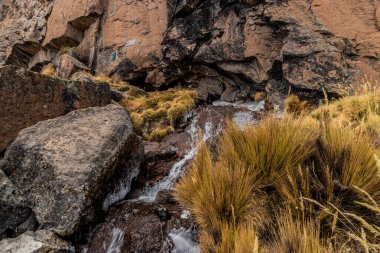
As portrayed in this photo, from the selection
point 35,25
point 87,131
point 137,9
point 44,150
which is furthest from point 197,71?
point 35,25

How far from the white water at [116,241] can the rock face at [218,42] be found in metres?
6.02

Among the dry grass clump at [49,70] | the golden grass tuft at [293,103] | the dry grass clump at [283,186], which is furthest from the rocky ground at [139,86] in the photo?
the dry grass clump at [283,186]

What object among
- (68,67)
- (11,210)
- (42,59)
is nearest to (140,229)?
(11,210)

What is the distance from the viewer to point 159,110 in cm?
927

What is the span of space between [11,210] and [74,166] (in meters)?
1.04

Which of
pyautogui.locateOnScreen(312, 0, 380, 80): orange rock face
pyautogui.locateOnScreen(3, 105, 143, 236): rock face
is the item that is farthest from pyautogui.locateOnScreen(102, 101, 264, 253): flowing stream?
pyautogui.locateOnScreen(312, 0, 380, 80): orange rock face

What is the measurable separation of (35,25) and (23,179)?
14900 millimetres

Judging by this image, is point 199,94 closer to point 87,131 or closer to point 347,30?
point 347,30

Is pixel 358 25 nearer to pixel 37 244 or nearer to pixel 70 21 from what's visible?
pixel 37 244

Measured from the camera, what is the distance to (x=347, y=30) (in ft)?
26.1

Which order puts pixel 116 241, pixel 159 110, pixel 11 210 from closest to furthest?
pixel 116 241
pixel 11 210
pixel 159 110

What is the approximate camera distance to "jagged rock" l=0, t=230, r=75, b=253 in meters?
3.64

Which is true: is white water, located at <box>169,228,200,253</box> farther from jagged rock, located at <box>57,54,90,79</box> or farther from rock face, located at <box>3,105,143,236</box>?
jagged rock, located at <box>57,54,90,79</box>

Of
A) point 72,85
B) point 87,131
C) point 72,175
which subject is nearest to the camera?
point 72,175
